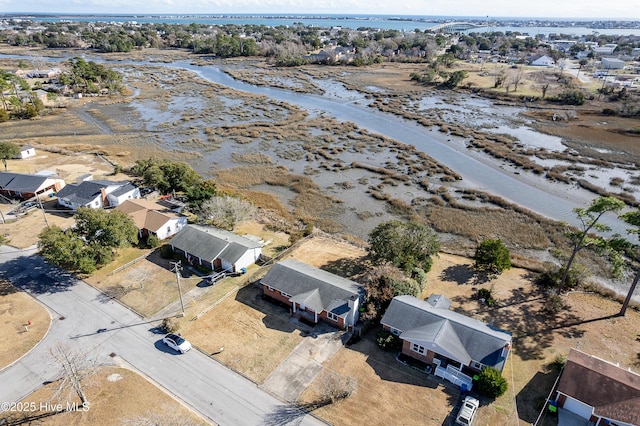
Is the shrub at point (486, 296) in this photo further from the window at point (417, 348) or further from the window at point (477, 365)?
the window at point (417, 348)

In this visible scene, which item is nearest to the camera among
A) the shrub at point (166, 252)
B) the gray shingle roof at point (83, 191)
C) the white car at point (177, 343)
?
the white car at point (177, 343)

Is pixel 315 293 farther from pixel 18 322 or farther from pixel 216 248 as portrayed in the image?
pixel 18 322

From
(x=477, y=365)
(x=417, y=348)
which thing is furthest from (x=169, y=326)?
(x=477, y=365)

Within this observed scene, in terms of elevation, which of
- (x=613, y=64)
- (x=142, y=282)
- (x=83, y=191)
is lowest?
(x=142, y=282)

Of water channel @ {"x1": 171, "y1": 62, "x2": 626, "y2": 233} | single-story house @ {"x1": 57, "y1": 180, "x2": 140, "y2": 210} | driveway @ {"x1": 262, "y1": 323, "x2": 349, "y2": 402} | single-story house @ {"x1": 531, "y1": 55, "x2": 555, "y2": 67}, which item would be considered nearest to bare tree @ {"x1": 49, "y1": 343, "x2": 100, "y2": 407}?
driveway @ {"x1": 262, "y1": 323, "x2": 349, "y2": 402}

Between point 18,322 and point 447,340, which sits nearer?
point 447,340

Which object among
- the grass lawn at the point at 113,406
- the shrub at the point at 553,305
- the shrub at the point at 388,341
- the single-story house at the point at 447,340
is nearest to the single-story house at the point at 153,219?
the grass lawn at the point at 113,406

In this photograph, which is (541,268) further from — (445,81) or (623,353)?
(445,81)
